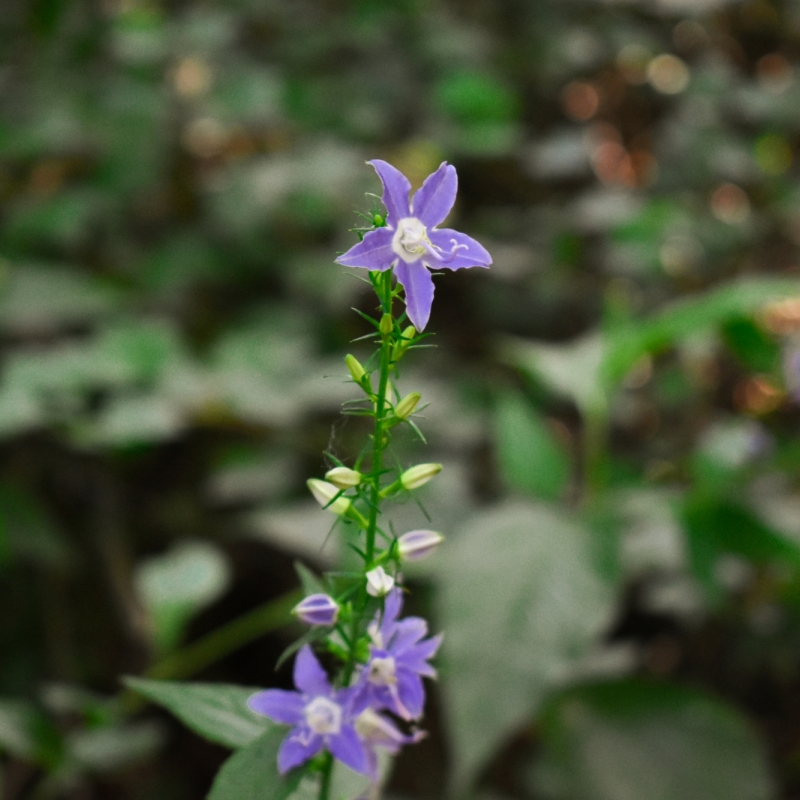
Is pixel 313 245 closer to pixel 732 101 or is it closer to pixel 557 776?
pixel 732 101

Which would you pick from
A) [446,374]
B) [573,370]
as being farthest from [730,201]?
[573,370]

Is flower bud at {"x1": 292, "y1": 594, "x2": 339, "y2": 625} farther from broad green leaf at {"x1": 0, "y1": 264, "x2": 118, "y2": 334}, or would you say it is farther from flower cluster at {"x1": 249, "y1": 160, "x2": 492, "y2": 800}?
broad green leaf at {"x1": 0, "y1": 264, "x2": 118, "y2": 334}

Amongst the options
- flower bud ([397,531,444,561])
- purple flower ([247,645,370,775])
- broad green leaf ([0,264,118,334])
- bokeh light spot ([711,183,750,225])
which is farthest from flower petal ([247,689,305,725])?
bokeh light spot ([711,183,750,225])

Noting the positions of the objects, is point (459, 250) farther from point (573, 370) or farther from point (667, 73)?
point (667, 73)

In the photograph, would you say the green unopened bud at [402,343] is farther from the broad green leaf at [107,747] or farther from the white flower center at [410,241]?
the broad green leaf at [107,747]

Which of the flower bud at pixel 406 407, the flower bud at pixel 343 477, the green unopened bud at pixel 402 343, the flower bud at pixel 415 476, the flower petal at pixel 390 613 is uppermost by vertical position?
the green unopened bud at pixel 402 343

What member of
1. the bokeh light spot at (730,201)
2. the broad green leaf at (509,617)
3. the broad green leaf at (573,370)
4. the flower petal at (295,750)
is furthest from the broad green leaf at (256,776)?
the bokeh light spot at (730,201)
